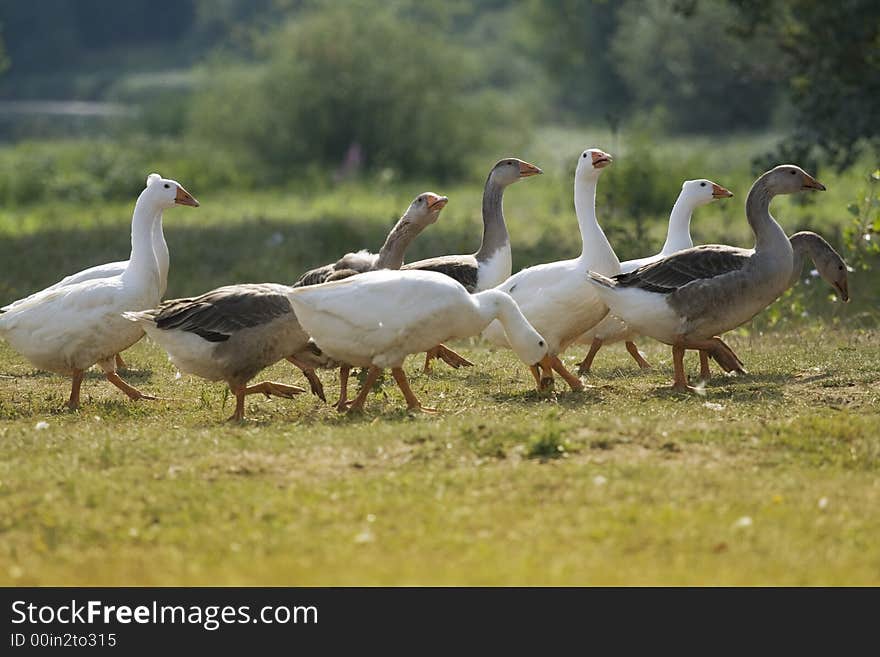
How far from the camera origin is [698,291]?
30.4 ft

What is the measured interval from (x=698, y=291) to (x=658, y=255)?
3.65 feet

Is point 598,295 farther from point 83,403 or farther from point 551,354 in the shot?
point 83,403

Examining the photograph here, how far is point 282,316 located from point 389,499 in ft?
9.17

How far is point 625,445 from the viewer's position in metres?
7.27

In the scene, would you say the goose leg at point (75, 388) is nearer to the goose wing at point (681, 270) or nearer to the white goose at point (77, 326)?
the white goose at point (77, 326)

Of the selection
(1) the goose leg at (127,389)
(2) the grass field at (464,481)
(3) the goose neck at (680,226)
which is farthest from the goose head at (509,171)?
(1) the goose leg at (127,389)

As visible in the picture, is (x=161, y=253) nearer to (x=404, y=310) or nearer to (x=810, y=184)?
(x=404, y=310)

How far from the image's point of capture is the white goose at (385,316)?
827 centimetres

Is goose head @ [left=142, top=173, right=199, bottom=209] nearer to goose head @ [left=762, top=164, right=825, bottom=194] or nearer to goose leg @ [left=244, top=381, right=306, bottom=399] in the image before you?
goose leg @ [left=244, top=381, right=306, bottom=399]

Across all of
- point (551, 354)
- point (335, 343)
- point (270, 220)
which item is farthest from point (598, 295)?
point (270, 220)

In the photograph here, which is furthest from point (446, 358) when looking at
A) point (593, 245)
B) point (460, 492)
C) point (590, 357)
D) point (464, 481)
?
point (460, 492)

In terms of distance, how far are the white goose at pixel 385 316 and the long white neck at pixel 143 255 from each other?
6.28 ft

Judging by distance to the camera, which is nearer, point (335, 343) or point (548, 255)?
point (335, 343)

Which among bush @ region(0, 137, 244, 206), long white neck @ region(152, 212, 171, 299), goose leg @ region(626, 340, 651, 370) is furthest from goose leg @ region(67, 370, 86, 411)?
bush @ region(0, 137, 244, 206)
